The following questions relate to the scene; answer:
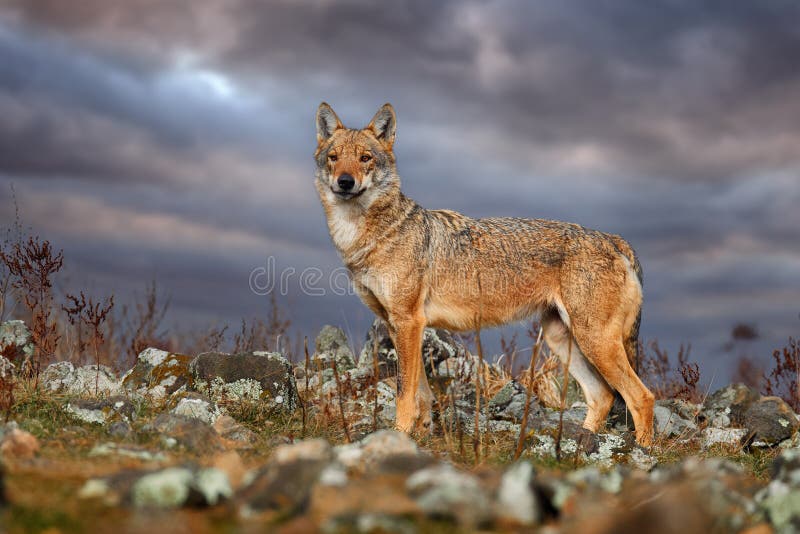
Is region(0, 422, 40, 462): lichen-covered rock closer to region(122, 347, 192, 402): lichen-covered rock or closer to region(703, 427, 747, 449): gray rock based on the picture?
region(122, 347, 192, 402): lichen-covered rock

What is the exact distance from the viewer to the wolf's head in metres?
7.32

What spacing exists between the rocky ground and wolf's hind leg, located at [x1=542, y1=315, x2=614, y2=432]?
0.57m

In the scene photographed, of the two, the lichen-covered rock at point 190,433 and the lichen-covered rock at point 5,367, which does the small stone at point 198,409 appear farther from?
the lichen-covered rock at point 5,367

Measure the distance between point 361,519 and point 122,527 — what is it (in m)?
0.94

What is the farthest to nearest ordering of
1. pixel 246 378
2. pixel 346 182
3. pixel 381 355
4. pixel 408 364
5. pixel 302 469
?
pixel 381 355, pixel 246 378, pixel 408 364, pixel 346 182, pixel 302 469

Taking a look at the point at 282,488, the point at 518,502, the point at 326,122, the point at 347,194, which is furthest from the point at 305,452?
the point at 326,122

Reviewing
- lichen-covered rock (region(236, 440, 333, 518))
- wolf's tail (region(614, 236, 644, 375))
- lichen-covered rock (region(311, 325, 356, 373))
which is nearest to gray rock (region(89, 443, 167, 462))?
lichen-covered rock (region(236, 440, 333, 518))

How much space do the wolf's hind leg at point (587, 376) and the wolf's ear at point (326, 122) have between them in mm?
3622

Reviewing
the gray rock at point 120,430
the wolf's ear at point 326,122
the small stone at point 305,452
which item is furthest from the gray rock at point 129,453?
the wolf's ear at point 326,122

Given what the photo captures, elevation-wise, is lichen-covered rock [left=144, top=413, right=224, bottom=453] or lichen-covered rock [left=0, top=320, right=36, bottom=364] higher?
lichen-covered rock [left=0, top=320, right=36, bottom=364]

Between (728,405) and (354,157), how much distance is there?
7.38 m

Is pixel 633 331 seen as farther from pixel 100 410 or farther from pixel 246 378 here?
pixel 100 410

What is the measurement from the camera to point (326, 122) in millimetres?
8117

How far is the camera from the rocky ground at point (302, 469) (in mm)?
2857
